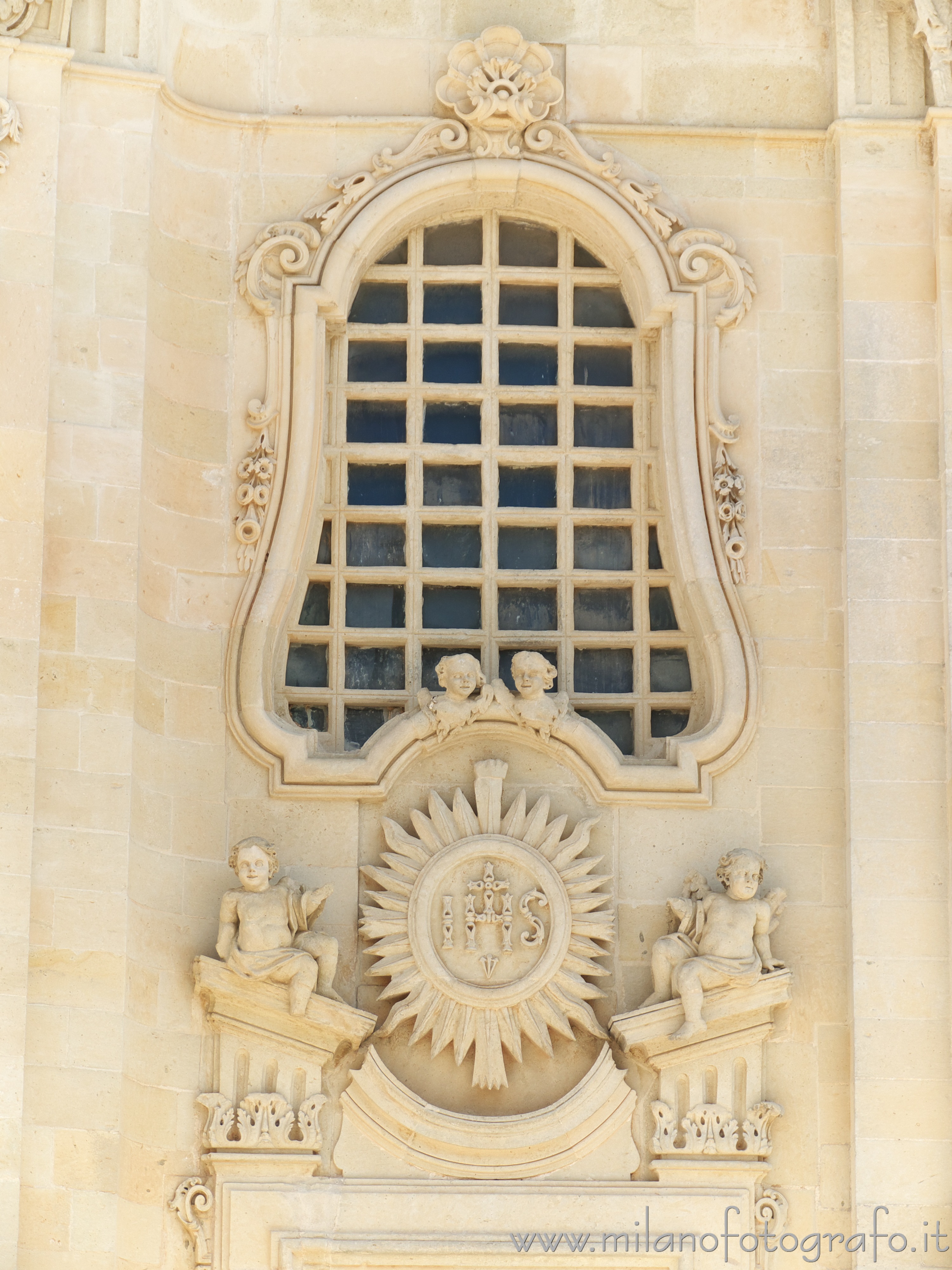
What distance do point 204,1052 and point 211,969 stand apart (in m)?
0.48

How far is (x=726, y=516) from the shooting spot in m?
18.6

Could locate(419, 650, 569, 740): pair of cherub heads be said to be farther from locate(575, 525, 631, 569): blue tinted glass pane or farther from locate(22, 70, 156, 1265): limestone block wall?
locate(22, 70, 156, 1265): limestone block wall

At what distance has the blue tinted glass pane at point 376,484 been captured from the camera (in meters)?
19.0

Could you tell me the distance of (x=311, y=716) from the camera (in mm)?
18609

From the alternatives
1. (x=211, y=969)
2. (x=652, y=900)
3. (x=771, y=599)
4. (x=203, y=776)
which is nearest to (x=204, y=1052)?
(x=211, y=969)

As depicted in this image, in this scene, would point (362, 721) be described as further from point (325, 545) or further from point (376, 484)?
point (376, 484)

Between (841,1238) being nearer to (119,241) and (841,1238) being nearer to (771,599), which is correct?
(771,599)

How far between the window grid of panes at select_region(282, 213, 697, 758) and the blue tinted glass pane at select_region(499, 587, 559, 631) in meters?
0.01

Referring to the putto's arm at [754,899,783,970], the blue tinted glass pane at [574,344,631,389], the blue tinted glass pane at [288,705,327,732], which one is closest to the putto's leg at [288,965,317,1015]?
the blue tinted glass pane at [288,705,327,732]

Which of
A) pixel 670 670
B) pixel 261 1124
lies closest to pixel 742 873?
pixel 670 670

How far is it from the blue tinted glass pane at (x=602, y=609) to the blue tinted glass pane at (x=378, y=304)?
6.86 ft

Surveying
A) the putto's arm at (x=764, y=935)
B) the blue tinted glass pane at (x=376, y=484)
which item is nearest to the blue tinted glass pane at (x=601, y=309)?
the blue tinted glass pane at (x=376, y=484)

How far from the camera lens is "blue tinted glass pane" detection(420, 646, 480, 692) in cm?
1866

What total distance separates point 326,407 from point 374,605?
1.26 meters
